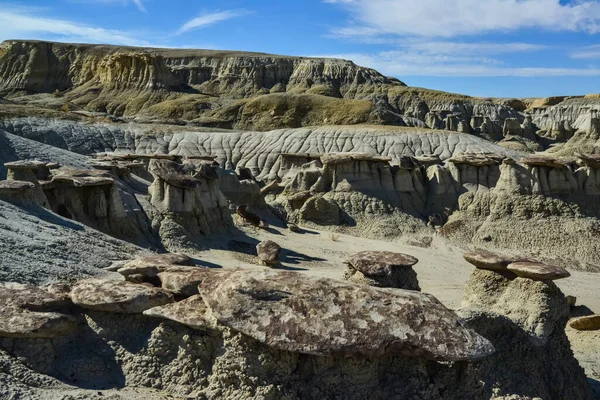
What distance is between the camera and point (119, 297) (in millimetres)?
6809

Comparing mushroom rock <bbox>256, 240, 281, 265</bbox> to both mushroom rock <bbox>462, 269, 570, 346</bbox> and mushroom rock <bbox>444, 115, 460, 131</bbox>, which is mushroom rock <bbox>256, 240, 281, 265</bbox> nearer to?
mushroom rock <bbox>462, 269, 570, 346</bbox>

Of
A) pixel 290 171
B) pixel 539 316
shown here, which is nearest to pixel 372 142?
pixel 290 171

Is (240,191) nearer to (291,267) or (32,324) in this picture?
(291,267)

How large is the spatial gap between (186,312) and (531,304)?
5561 millimetres

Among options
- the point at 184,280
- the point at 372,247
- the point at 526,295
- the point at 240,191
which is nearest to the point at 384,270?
the point at 526,295

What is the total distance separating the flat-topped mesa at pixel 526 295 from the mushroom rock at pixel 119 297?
4701mm

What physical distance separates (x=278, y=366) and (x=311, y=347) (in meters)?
0.45

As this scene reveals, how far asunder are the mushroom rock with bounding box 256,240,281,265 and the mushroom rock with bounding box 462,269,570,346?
8.73 m

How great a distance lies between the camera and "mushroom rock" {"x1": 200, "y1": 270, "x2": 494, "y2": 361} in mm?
5922

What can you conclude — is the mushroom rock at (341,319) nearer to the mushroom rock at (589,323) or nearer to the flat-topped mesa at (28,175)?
the mushroom rock at (589,323)

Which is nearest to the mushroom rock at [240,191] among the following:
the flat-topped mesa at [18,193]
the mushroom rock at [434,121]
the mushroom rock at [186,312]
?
the flat-topped mesa at [18,193]

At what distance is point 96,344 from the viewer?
6.84 m

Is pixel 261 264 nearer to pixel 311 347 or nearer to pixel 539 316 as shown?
pixel 539 316

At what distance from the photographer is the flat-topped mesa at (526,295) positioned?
31.1ft
